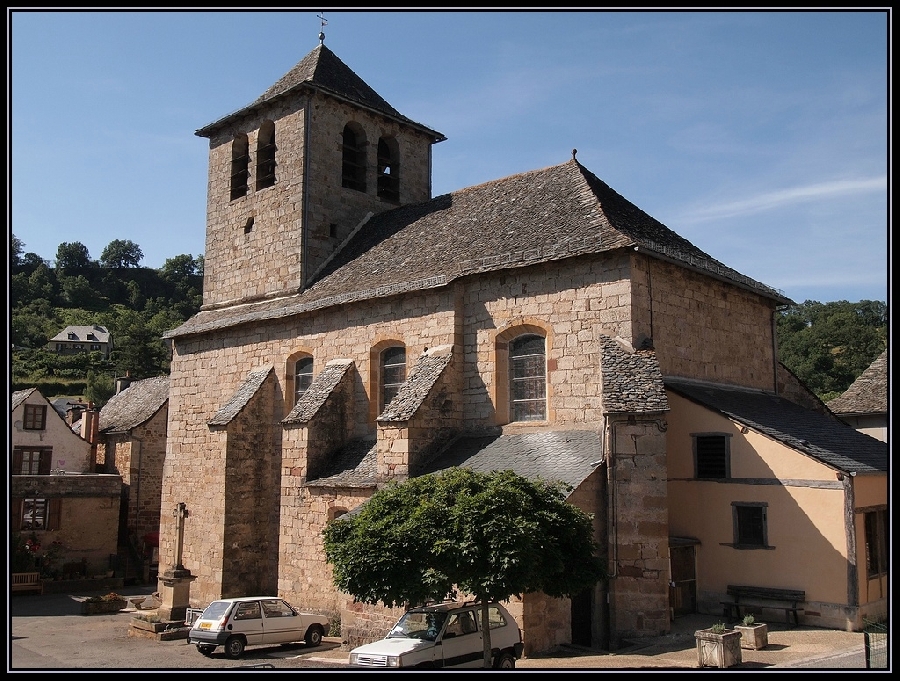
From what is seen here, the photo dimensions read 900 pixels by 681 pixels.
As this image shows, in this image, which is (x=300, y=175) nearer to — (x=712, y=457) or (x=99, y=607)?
(x=99, y=607)

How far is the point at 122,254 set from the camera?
479 ft

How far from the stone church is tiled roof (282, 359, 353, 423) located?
81 mm

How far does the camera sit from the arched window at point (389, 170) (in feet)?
92.9

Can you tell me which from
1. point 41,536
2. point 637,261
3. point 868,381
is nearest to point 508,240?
point 637,261

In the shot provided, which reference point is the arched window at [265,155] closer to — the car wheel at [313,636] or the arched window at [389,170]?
the arched window at [389,170]

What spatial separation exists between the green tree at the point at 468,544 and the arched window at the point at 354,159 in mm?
15575

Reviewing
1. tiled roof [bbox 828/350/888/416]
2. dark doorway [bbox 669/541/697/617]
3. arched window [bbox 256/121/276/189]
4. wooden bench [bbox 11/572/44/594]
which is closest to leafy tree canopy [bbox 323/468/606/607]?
dark doorway [bbox 669/541/697/617]

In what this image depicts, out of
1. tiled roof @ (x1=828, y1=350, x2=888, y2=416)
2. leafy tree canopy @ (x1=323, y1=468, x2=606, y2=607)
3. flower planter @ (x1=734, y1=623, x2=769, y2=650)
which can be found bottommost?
flower planter @ (x1=734, y1=623, x2=769, y2=650)

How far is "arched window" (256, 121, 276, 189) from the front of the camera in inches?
1083

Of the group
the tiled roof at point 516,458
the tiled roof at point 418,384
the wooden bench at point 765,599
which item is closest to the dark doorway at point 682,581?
the wooden bench at point 765,599

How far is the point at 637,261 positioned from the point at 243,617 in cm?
1101

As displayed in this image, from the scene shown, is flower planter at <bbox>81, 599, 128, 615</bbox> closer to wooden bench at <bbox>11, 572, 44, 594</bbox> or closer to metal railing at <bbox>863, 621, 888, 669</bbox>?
wooden bench at <bbox>11, 572, 44, 594</bbox>
